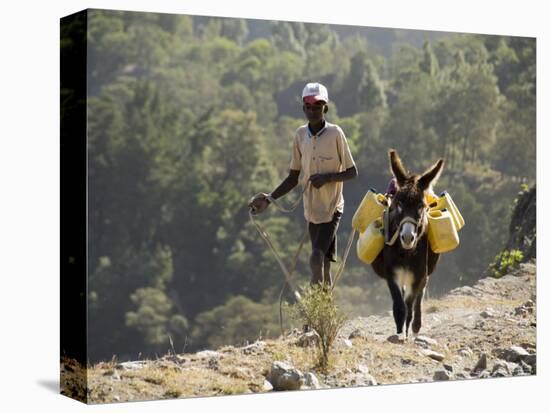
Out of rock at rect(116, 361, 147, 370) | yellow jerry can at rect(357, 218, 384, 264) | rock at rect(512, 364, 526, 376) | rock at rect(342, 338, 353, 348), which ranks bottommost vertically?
rock at rect(512, 364, 526, 376)

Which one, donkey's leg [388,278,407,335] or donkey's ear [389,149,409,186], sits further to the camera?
donkey's leg [388,278,407,335]

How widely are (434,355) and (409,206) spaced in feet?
5.39

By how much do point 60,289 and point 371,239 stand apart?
2.85m

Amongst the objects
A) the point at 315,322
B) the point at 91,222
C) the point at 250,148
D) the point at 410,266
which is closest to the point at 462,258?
the point at 410,266

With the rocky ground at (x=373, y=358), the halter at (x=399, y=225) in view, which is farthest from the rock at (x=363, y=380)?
the halter at (x=399, y=225)

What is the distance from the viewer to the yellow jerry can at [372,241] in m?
11.6

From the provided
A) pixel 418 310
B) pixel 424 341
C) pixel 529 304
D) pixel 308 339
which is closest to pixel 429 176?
pixel 418 310

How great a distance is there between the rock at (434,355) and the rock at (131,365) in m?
2.72

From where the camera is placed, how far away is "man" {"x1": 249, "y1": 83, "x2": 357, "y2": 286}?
444 inches

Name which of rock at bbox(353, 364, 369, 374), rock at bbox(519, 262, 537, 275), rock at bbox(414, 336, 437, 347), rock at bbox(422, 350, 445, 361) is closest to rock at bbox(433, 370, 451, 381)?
rock at bbox(422, 350, 445, 361)

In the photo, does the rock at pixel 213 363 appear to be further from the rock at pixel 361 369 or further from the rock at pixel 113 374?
the rock at pixel 361 369

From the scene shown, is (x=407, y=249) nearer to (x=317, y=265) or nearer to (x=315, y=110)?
(x=317, y=265)

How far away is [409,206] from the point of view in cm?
1109

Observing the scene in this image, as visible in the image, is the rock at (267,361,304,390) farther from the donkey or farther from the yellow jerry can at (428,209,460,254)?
the yellow jerry can at (428,209,460,254)
